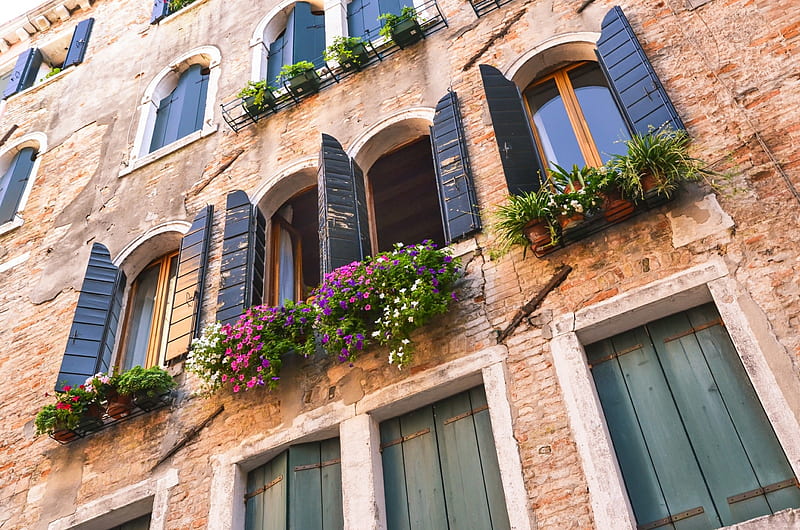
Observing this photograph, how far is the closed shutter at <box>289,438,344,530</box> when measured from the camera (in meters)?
5.16

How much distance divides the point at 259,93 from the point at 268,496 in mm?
4537

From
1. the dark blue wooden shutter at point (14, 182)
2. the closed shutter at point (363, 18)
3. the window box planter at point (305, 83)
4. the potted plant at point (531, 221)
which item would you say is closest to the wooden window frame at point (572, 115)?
the potted plant at point (531, 221)

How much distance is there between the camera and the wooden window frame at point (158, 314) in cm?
722

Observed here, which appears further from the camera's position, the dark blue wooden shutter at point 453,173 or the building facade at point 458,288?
the dark blue wooden shutter at point 453,173

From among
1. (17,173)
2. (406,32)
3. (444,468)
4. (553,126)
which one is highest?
(17,173)

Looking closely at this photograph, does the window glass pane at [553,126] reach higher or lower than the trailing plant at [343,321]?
higher

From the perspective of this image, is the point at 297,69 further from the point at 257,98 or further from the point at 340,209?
the point at 340,209

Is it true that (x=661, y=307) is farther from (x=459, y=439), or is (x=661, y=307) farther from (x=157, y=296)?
(x=157, y=296)

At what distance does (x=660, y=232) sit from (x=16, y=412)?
5680 mm

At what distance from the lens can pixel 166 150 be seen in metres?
8.78

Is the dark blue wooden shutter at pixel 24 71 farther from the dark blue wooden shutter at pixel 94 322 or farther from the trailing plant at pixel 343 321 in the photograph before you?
the trailing plant at pixel 343 321

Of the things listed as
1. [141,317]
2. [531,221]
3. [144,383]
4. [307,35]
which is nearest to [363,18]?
[307,35]

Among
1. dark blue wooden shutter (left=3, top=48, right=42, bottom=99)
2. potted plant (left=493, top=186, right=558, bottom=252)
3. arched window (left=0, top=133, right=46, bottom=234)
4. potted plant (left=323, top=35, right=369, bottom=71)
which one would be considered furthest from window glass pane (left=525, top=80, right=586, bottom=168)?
dark blue wooden shutter (left=3, top=48, right=42, bottom=99)

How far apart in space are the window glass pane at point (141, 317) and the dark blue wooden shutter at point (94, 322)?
0.18 metres
